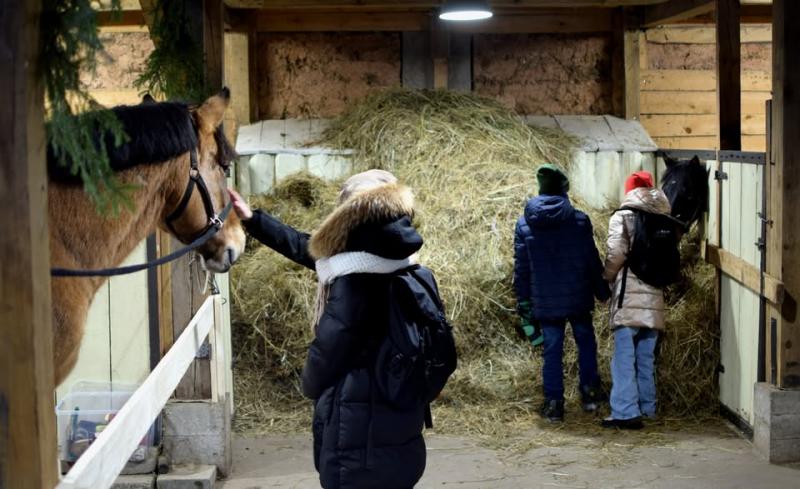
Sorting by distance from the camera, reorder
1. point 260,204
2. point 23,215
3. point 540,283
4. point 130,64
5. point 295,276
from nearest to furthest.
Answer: point 23,215 → point 540,283 → point 295,276 → point 260,204 → point 130,64

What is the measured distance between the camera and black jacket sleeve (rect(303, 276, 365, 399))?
3482 mm

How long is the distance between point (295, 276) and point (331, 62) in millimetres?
2795

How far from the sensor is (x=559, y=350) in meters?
6.69

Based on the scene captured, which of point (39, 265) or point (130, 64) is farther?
point (130, 64)

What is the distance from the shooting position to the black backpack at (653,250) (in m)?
6.52

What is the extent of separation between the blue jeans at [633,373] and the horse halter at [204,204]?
11.3 ft

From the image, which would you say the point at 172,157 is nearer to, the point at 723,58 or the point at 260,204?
the point at 260,204

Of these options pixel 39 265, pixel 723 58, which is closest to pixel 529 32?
pixel 723 58

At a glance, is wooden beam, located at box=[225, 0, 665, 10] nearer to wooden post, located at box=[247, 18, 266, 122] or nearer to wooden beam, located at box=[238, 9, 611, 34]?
wooden beam, located at box=[238, 9, 611, 34]

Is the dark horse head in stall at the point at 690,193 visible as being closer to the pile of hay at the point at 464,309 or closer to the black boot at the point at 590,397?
the pile of hay at the point at 464,309

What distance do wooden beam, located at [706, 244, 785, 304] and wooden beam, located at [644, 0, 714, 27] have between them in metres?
1.86

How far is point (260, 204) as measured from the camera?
7.65 m

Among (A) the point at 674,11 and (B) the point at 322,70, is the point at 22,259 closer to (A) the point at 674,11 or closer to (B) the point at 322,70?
(A) the point at 674,11

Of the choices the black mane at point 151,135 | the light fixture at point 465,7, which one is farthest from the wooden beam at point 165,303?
the light fixture at point 465,7
